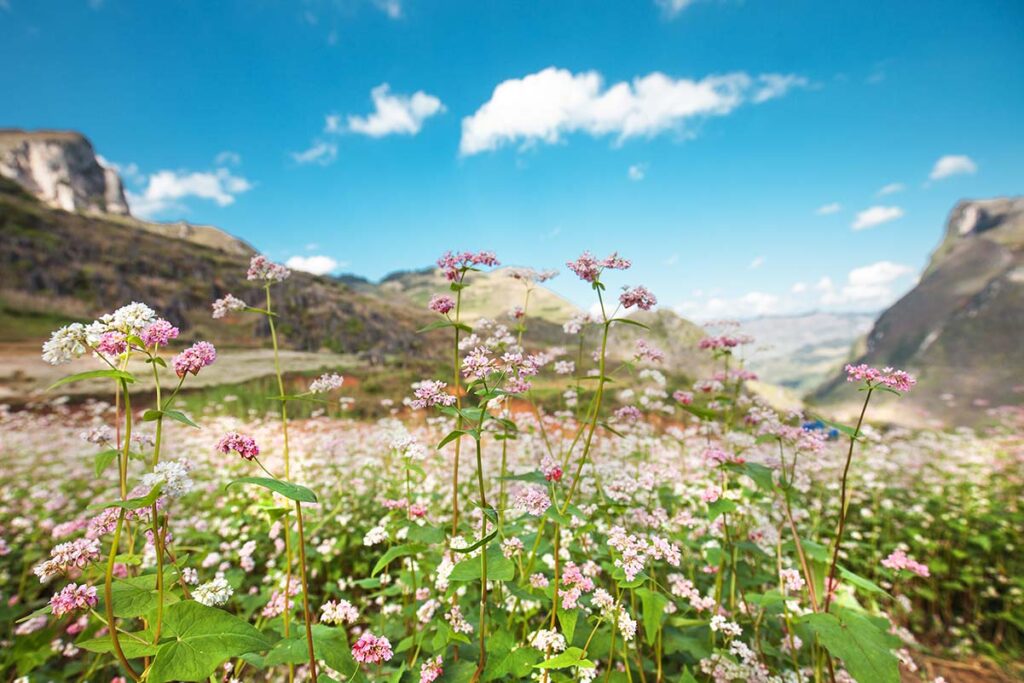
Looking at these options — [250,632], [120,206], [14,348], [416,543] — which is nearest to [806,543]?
[416,543]

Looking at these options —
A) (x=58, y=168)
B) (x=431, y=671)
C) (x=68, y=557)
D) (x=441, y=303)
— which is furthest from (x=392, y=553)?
(x=58, y=168)

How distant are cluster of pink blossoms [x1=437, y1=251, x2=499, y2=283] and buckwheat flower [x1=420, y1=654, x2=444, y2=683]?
1.88m

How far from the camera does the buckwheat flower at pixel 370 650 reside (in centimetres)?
177

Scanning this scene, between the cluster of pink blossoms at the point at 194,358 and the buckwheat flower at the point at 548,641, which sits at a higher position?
the cluster of pink blossoms at the point at 194,358

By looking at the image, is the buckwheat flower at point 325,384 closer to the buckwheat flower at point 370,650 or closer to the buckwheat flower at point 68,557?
the buckwheat flower at point 68,557

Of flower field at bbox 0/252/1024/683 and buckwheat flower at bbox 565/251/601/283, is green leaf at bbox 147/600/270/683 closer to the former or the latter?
flower field at bbox 0/252/1024/683

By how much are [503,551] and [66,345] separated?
2.18 metres

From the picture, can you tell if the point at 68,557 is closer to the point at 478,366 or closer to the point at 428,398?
the point at 428,398

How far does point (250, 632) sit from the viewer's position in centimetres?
155

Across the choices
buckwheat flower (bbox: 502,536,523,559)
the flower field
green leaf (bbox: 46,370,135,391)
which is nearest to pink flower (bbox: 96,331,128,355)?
the flower field

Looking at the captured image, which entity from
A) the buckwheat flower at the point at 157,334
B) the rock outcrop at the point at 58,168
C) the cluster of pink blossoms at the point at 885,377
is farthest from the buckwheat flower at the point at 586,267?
the rock outcrop at the point at 58,168

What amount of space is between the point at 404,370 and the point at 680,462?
14321mm

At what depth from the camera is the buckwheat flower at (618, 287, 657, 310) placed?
2.39 meters

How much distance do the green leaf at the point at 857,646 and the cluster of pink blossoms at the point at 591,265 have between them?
1941 millimetres
